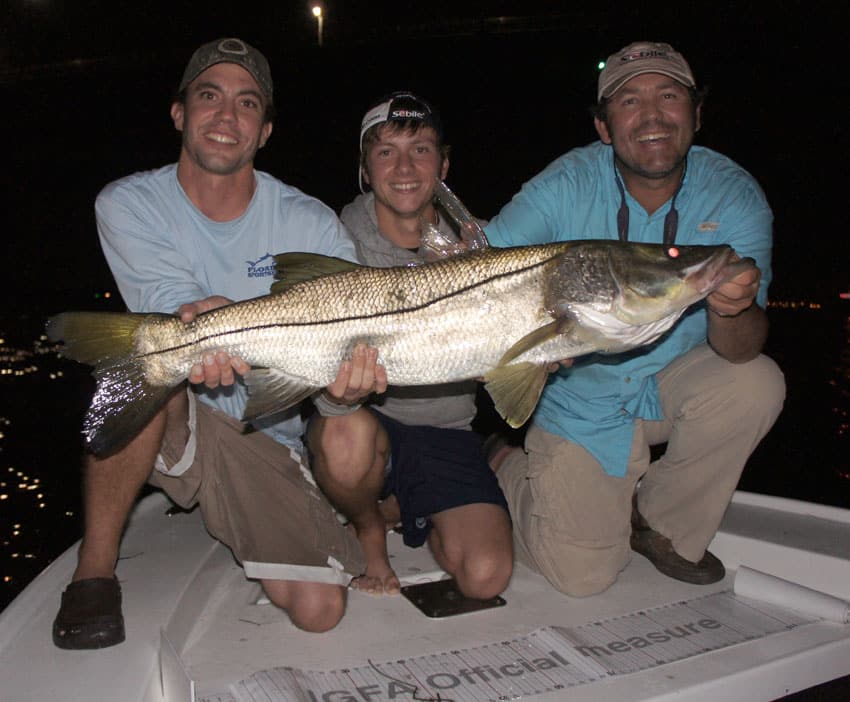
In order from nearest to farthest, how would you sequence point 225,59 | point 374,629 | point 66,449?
1. point 374,629
2. point 225,59
3. point 66,449

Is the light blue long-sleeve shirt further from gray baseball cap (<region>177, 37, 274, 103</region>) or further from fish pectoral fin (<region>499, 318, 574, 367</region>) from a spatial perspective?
fish pectoral fin (<region>499, 318, 574, 367</region>)

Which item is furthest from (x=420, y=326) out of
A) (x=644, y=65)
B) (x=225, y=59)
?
(x=644, y=65)

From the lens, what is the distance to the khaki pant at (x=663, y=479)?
3.65 metres

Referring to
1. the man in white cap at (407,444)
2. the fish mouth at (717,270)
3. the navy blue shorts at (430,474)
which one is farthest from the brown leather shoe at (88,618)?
the fish mouth at (717,270)

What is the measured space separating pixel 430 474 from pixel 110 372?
1786 mm

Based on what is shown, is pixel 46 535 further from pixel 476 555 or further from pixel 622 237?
pixel 622 237

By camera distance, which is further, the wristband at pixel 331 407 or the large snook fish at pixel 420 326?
the wristband at pixel 331 407

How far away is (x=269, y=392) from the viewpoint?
302 centimetres

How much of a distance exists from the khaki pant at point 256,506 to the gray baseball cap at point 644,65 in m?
2.91

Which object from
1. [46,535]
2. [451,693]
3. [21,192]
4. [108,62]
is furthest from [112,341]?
[21,192]

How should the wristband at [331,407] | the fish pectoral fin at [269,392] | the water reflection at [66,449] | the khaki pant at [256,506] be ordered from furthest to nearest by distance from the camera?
the water reflection at [66,449]
the wristband at [331,407]
the khaki pant at [256,506]
the fish pectoral fin at [269,392]

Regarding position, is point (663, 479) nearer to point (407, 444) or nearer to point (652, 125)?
point (407, 444)

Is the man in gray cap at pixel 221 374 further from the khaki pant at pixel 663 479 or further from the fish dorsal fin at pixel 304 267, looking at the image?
the khaki pant at pixel 663 479

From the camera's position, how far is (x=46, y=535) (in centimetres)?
607
